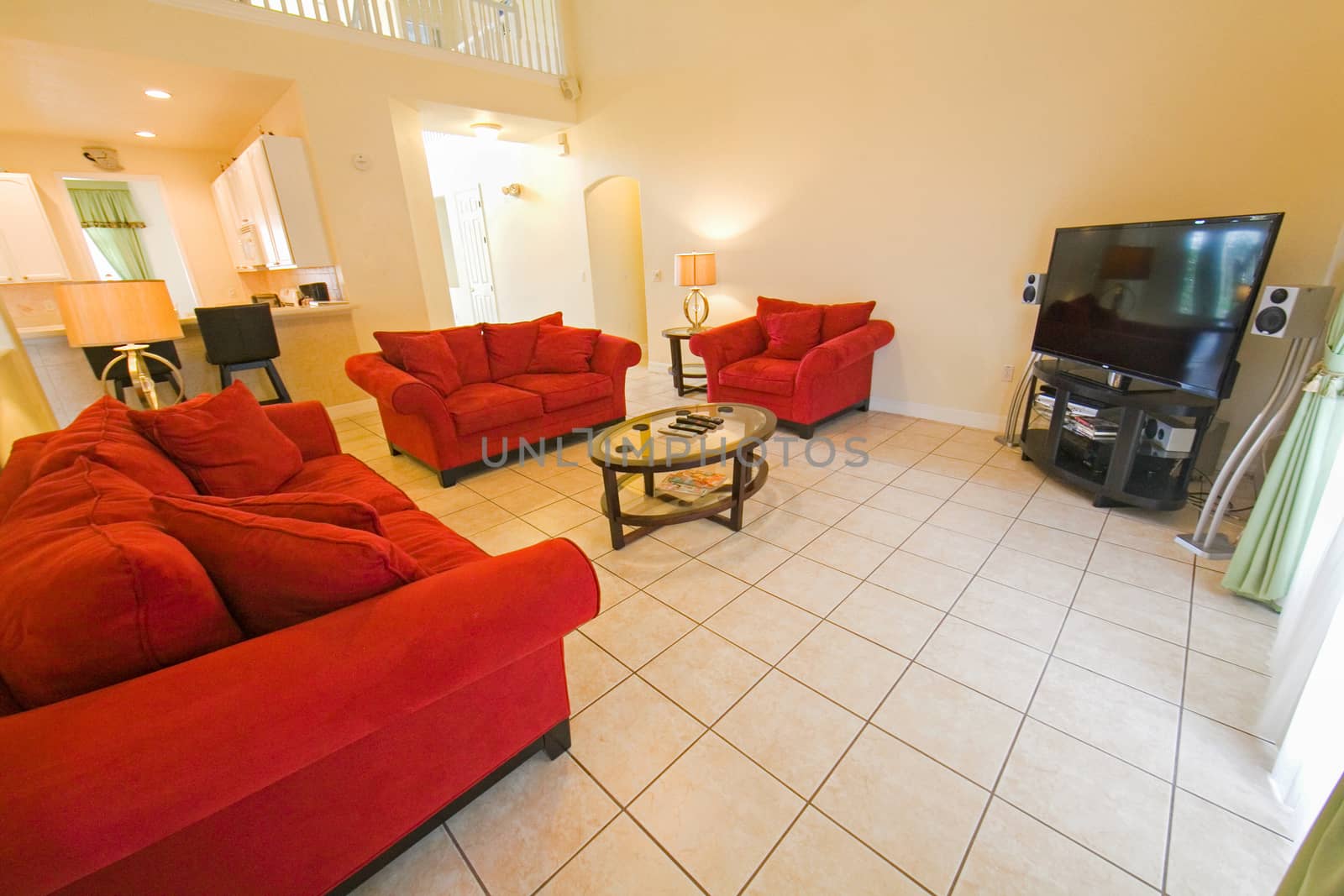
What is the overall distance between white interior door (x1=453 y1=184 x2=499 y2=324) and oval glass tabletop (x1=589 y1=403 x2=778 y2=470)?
556cm

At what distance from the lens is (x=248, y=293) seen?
19.9ft

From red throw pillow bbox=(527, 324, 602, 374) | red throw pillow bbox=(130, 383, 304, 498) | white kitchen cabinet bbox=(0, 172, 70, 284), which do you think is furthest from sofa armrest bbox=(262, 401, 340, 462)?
white kitchen cabinet bbox=(0, 172, 70, 284)

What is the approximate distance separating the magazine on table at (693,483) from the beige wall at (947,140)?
2.19 m

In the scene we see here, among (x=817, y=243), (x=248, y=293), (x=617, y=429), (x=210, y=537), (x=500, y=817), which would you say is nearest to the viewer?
(x=210, y=537)

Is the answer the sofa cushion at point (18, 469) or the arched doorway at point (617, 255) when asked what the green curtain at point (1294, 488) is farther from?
the arched doorway at point (617, 255)

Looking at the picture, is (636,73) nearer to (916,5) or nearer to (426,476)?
(916,5)

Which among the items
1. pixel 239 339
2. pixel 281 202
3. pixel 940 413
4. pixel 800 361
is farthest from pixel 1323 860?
pixel 281 202

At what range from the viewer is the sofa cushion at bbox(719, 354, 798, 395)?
355cm

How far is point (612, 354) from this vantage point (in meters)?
3.65

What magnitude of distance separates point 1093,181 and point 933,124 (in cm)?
104

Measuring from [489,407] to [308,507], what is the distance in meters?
2.08

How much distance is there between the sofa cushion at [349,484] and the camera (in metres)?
1.95

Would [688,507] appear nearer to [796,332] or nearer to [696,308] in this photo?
[796,332]

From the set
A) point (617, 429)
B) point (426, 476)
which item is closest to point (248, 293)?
point (426, 476)
